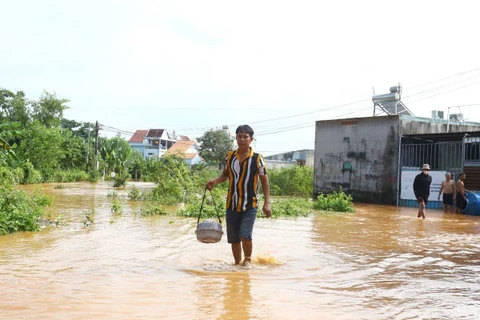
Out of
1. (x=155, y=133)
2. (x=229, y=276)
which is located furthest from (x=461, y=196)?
(x=155, y=133)

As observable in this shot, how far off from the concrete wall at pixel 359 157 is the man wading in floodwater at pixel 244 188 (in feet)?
57.8

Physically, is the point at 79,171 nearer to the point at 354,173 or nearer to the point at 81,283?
the point at 354,173

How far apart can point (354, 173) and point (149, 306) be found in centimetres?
2127

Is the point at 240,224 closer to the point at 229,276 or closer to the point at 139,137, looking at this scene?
the point at 229,276

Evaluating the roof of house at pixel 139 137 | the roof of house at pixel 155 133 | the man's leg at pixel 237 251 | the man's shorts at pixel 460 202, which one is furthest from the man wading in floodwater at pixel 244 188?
the roof of house at pixel 139 137

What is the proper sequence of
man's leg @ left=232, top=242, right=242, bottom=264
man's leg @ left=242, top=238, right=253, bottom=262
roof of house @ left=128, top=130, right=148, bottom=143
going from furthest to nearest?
roof of house @ left=128, top=130, right=148, bottom=143 < man's leg @ left=232, top=242, right=242, bottom=264 < man's leg @ left=242, top=238, right=253, bottom=262

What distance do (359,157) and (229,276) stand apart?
1957 cm

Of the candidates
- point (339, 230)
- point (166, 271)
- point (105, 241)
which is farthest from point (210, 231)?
point (339, 230)

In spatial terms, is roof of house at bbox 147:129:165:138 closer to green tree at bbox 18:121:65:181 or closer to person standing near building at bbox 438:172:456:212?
green tree at bbox 18:121:65:181

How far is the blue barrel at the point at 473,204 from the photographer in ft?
57.9

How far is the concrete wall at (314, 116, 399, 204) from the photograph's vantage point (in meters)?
23.0

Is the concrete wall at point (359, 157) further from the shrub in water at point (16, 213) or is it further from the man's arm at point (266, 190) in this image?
the man's arm at point (266, 190)

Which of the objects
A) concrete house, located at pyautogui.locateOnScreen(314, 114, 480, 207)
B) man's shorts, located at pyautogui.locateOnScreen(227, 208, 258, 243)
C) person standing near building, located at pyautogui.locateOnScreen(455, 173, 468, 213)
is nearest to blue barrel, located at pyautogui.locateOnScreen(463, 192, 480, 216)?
person standing near building, located at pyautogui.locateOnScreen(455, 173, 468, 213)

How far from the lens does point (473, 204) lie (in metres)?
17.7
